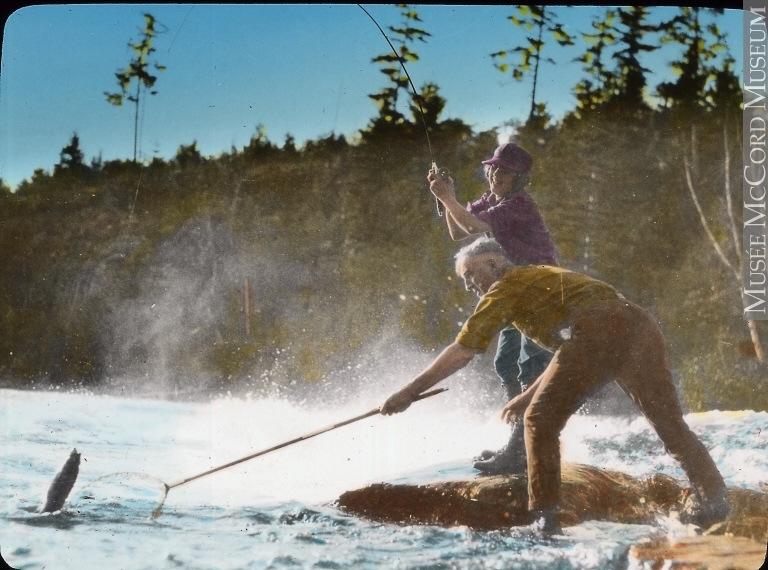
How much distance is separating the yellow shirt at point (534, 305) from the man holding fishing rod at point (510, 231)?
8 cm

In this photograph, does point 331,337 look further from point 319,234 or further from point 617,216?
point 617,216

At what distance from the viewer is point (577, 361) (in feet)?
9.82

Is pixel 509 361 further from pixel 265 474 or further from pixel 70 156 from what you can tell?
pixel 70 156

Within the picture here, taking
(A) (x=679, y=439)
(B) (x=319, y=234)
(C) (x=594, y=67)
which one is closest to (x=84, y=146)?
(B) (x=319, y=234)

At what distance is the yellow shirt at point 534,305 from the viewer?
9.97ft

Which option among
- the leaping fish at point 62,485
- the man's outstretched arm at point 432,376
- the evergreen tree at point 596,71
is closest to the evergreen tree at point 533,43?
the evergreen tree at point 596,71

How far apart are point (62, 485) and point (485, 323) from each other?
1.92 metres

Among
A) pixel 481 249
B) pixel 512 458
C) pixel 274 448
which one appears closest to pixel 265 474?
pixel 274 448

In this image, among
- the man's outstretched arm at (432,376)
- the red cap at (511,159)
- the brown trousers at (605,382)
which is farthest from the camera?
the red cap at (511,159)

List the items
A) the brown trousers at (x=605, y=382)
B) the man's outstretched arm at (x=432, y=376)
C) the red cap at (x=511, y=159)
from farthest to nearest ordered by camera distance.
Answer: the red cap at (x=511, y=159) < the man's outstretched arm at (x=432, y=376) < the brown trousers at (x=605, y=382)

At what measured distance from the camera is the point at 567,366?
2996 millimetres

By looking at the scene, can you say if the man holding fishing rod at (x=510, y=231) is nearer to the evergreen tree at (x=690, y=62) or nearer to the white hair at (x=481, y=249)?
the white hair at (x=481, y=249)

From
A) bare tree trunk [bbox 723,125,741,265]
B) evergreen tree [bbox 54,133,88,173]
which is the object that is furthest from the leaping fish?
bare tree trunk [bbox 723,125,741,265]

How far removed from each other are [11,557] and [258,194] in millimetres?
1868
